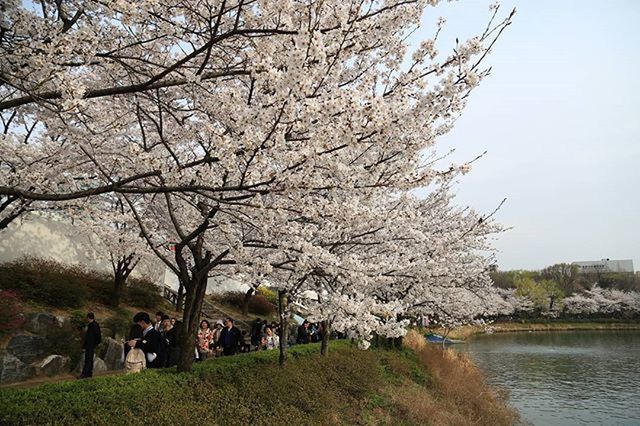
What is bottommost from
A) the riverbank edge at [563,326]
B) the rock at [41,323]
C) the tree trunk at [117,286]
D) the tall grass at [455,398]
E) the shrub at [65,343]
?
the riverbank edge at [563,326]

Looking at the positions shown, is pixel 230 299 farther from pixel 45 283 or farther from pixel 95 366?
pixel 95 366

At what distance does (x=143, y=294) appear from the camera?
18359 mm

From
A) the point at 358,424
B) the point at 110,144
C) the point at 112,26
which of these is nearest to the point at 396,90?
the point at 112,26

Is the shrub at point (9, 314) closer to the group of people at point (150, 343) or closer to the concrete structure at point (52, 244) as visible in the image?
the group of people at point (150, 343)

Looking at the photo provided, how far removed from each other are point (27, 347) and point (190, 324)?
17.4 feet

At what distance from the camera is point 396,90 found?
477cm

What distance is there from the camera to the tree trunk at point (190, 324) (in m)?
7.69

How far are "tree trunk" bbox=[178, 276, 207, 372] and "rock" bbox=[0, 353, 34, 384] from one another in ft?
14.6

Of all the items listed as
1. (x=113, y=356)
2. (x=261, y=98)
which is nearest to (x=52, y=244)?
(x=113, y=356)

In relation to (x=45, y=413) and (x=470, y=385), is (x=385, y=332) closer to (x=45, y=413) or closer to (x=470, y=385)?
(x=45, y=413)

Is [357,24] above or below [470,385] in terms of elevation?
above

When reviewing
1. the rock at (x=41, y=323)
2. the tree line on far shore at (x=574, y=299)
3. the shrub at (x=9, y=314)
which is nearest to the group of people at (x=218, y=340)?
the rock at (x=41, y=323)

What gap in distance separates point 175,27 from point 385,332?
17.6ft

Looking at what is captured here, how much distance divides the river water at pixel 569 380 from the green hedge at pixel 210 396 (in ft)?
29.0
